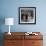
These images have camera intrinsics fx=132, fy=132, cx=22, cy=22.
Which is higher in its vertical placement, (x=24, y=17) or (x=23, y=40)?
(x=24, y=17)

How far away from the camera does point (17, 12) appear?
450 cm

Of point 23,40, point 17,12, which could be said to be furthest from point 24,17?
point 23,40

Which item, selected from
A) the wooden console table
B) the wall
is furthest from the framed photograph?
the wooden console table

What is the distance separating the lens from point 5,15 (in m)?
4.49

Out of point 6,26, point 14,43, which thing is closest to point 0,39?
point 6,26

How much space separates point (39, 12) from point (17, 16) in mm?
764

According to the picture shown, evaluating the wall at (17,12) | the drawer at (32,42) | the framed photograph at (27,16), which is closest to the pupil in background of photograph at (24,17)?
the framed photograph at (27,16)

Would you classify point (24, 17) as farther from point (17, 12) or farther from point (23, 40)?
point (23, 40)

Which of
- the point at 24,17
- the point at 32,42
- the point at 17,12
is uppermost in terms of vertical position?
the point at 17,12

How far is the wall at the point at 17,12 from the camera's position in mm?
4480

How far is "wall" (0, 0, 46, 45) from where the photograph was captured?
4480 millimetres

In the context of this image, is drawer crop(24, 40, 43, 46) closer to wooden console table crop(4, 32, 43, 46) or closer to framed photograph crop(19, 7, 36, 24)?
wooden console table crop(4, 32, 43, 46)

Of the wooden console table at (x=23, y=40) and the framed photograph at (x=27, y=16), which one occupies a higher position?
the framed photograph at (x=27, y=16)

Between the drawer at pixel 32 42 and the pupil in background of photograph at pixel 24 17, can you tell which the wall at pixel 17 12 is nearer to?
the pupil in background of photograph at pixel 24 17
